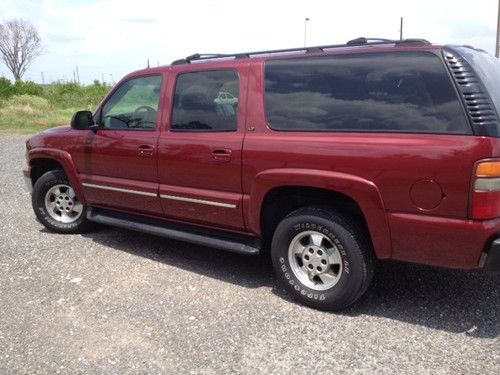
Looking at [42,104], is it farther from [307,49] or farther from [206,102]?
[307,49]

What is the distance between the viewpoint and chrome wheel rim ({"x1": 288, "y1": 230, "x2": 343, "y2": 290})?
381cm

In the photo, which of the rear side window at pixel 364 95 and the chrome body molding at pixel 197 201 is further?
the chrome body molding at pixel 197 201

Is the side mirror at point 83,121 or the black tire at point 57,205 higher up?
the side mirror at point 83,121

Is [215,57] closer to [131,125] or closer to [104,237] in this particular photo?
[131,125]

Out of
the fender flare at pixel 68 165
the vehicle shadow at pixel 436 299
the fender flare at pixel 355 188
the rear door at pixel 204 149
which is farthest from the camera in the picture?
the fender flare at pixel 68 165

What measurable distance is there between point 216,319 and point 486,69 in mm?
2484

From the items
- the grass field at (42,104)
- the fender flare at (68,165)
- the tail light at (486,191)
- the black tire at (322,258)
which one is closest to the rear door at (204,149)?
the black tire at (322,258)

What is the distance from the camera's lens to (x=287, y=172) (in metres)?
3.77

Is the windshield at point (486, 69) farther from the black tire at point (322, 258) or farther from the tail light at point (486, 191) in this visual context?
the black tire at point (322, 258)

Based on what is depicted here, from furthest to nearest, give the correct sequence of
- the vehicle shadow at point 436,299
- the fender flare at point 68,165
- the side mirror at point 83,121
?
the fender flare at point 68,165
the side mirror at point 83,121
the vehicle shadow at point 436,299

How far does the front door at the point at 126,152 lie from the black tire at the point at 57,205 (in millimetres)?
485

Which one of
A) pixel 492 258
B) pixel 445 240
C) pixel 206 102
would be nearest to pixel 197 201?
pixel 206 102

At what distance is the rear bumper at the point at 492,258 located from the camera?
3191 millimetres

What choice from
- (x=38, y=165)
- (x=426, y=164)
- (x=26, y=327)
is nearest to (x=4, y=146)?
(x=38, y=165)
